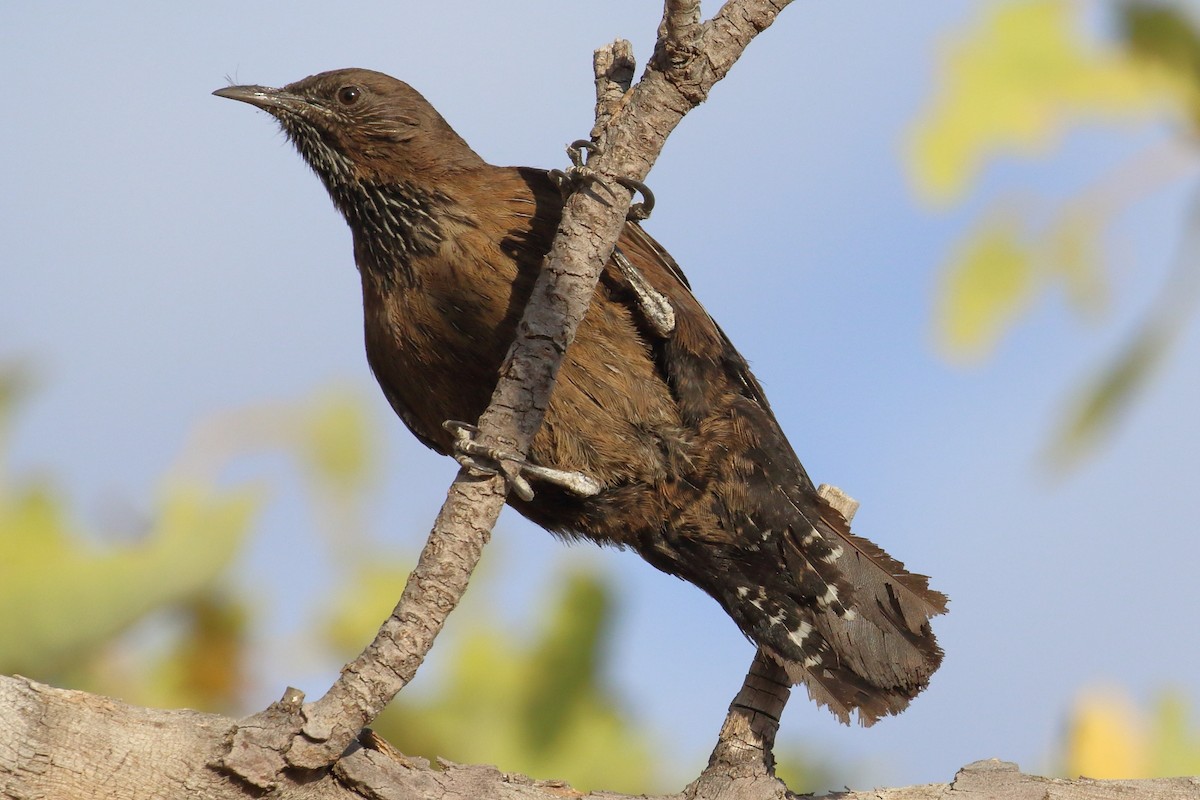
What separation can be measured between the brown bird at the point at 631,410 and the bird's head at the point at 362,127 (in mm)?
11

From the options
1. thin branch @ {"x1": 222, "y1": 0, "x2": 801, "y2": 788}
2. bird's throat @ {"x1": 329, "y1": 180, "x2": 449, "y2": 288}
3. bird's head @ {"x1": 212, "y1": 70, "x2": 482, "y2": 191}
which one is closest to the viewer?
thin branch @ {"x1": 222, "y1": 0, "x2": 801, "y2": 788}

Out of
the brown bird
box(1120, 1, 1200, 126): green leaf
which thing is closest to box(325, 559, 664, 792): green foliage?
the brown bird

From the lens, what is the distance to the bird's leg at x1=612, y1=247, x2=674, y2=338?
3.66 meters

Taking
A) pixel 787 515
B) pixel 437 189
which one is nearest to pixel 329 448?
pixel 437 189

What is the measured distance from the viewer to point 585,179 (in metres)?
3.18

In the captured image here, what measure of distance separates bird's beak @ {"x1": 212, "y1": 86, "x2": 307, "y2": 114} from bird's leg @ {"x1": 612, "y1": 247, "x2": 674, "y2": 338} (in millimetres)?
1350

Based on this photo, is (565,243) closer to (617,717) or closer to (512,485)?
(512,485)

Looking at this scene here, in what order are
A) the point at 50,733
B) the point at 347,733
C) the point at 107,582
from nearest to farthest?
the point at 50,733 < the point at 347,733 < the point at 107,582

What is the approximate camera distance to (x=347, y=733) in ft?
9.62

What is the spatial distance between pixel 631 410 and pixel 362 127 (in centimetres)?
134

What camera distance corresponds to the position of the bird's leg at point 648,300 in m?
3.66

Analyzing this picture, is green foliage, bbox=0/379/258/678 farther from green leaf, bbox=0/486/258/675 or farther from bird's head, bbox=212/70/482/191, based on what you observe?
bird's head, bbox=212/70/482/191

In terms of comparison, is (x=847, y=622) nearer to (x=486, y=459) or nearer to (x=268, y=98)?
(x=486, y=459)

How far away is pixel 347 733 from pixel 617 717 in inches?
70.9
